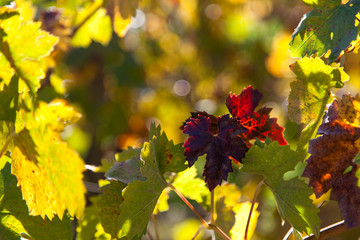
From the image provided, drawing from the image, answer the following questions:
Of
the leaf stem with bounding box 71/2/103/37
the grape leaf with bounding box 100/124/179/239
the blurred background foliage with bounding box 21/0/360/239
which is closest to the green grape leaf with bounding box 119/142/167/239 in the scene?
the grape leaf with bounding box 100/124/179/239

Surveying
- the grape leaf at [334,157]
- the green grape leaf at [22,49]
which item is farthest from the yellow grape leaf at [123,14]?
the grape leaf at [334,157]

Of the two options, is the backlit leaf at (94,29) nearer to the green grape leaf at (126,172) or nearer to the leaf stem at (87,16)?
the leaf stem at (87,16)

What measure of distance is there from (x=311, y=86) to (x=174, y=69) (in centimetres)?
198

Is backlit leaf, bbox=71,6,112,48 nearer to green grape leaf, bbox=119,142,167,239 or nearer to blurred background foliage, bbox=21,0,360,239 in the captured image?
green grape leaf, bbox=119,142,167,239

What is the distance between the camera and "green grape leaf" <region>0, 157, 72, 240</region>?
695 mm

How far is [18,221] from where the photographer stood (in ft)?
2.32

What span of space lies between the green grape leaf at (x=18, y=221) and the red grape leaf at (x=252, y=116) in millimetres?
284

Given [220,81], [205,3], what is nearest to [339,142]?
[220,81]

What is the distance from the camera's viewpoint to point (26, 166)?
2.29 ft

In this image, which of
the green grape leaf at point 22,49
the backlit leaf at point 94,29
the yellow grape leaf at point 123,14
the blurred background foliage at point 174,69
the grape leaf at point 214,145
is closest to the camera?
the grape leaf at point 214,145

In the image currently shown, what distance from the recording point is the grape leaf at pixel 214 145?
2.00ft

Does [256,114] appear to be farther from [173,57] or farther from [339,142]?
[173,57]

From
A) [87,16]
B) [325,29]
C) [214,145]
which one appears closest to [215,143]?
[214,145]

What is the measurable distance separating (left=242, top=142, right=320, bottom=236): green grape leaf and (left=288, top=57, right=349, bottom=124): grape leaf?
6 centimetres
